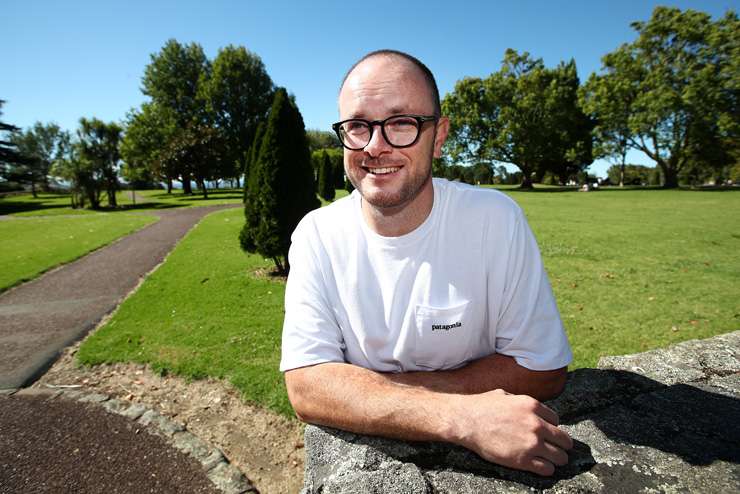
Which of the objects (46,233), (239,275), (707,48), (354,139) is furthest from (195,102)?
(707,48)

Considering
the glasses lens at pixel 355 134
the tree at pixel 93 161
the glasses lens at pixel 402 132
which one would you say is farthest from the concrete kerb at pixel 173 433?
the tree at pixel 93 161

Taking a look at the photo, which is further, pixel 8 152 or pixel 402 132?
pixel 8 152

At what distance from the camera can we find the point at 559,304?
22.7 feet

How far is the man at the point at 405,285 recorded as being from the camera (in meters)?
1.68

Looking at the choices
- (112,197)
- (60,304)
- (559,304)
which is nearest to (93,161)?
(112,197)

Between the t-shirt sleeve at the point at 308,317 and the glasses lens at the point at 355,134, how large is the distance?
528mm

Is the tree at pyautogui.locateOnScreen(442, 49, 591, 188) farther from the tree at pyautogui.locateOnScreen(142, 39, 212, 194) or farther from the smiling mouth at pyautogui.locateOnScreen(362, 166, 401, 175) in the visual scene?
the smiling mouth at pyautogui.locateOnScreen(362, 166, 401, 175)

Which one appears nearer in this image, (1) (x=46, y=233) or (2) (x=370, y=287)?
(2) (x=370, y=287)

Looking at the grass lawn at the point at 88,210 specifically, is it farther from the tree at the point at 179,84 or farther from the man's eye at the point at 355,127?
the man's eye at the point at 355,127

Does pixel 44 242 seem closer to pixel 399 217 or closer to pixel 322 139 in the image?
pixel 399 217

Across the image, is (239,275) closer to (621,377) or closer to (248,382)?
(248,382)

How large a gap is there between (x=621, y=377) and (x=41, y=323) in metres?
8.76

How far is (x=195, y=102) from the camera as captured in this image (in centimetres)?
4744

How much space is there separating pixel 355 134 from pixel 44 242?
19.1 meters
